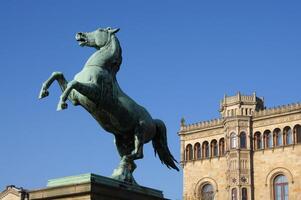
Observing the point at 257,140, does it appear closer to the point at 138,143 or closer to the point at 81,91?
the point at 138,143

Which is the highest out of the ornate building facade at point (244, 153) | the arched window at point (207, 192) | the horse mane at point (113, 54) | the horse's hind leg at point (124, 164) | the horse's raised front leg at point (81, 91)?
the ornate building facade at point (244, 153)

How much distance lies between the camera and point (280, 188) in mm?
55219

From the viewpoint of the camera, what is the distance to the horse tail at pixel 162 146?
1092 cm

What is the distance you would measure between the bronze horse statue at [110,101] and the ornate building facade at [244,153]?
150 feet

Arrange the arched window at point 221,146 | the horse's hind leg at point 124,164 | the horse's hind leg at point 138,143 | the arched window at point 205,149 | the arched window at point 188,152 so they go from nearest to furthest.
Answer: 1. the horse's hind leg at point 124,164
2. the horse's hind leg at point 138,143
3. the arched window at point 221,146
4. the arched window at point 205,149
5. the arched window at point 188,152

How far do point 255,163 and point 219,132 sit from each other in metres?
4.93

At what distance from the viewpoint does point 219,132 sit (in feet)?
196

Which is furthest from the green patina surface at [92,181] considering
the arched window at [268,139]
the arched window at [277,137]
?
the arched window at [268,139]

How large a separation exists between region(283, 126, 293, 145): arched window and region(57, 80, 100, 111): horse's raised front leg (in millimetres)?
47717

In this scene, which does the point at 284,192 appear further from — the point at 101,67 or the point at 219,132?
the point at 101,67

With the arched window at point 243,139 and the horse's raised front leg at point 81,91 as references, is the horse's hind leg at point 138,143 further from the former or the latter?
the arched window at point 243,139

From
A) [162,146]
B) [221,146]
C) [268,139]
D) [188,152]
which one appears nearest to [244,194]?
[268,139]

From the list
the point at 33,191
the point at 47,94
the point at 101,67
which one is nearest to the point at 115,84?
the point at 101,67

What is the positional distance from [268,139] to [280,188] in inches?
178
